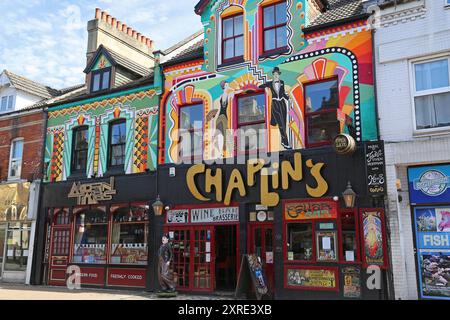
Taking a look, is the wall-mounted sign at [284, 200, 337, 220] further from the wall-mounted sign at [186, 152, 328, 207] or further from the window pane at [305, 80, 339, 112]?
the window pane at [305, 80, 339, 112]

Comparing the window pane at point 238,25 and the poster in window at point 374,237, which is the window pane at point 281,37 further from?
the poster in window at point 374,237

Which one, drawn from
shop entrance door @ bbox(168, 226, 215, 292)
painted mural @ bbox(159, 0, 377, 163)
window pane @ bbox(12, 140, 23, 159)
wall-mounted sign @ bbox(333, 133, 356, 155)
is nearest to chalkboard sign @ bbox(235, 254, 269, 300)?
shop entrance door @ bbox(168, 226, 215, 292)

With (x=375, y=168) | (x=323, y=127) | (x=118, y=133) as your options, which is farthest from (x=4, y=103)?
(x=375, y=168)

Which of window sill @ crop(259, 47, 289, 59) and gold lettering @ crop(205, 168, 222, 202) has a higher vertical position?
window sill @ crop(259, 47, 289, 59)

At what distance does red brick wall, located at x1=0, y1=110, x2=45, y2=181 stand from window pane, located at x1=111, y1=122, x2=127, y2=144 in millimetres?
3768

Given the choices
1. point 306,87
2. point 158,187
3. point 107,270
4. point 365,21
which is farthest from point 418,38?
point 107,270

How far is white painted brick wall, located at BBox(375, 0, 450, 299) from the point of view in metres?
11.2

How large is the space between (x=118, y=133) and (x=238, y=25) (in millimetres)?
6037

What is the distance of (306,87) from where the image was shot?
1352 cm

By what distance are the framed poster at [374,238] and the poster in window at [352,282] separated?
0.35 m

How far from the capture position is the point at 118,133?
17.2 m

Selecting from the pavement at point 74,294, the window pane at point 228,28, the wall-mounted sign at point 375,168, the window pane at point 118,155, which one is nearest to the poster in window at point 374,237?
the wall-mounted sign at point 375,168

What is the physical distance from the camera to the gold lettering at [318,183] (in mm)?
12477

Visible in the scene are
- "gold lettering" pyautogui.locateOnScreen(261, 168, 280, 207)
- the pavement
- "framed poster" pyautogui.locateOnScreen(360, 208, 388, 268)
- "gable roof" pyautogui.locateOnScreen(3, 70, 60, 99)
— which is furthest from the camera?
"gable roof" pyautogui.locateOnScreen(3, 70, 60, 99)
